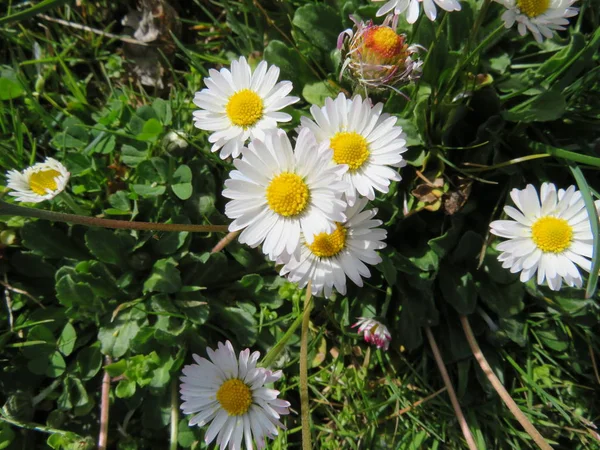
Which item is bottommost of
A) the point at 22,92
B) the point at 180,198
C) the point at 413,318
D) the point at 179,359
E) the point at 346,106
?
the point at 179,359

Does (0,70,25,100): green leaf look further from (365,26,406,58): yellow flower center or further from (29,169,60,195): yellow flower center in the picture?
(365,26,406,58): yellow flower center

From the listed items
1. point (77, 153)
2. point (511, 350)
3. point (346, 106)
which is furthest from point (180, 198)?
point (511, 350)

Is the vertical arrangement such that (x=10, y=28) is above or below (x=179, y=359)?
above

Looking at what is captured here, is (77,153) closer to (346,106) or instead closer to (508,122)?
(346,106)

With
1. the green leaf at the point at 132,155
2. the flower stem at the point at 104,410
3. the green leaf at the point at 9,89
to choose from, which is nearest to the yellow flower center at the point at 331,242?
the green leaf at the point at 132,155

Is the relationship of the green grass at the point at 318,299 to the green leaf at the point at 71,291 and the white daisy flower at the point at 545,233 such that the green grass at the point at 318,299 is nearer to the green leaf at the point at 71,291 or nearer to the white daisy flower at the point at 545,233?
the green leaf at the point at 71,291

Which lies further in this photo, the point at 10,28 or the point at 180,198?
the point at 10,28

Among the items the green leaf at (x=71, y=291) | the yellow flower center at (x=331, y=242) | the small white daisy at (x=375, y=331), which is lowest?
the green leaf at (x=71, y=291)
